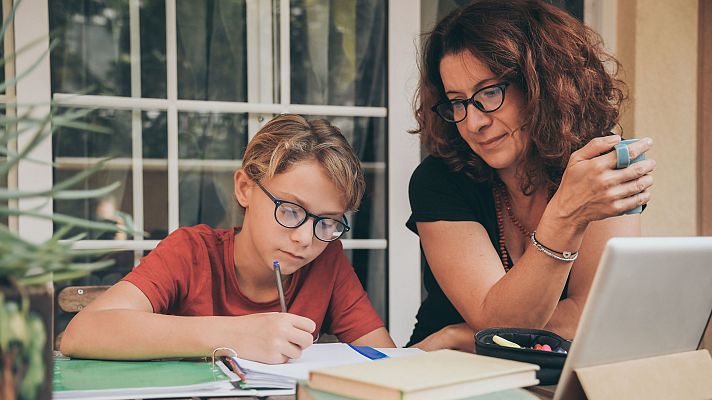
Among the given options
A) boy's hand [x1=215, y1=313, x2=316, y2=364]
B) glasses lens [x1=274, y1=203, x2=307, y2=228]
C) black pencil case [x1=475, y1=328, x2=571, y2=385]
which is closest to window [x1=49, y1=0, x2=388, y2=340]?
glasses lens [x1=274, y1=203, x2=307, y2=228]

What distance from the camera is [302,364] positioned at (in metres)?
1.15

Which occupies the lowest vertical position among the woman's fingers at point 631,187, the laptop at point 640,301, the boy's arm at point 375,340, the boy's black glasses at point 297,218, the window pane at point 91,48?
the boy's arm at point 375,340

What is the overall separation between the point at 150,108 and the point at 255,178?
82 cm

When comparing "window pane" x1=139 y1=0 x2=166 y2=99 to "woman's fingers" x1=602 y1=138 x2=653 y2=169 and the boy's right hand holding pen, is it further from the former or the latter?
"woman's fingers" x1=602 y1=138 x2=653 y2=169

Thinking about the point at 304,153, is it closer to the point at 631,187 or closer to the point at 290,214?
the point at 290,214

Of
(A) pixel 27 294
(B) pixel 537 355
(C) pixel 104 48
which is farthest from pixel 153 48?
(A) pixel 27 294

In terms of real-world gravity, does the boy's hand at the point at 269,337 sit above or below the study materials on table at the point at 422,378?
below

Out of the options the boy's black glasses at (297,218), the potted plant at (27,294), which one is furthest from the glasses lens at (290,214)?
the potted plant at (27,294)

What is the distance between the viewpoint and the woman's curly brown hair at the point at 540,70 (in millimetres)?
1557

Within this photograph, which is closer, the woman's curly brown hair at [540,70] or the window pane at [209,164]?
the woman's curly brown hair at [540,70]

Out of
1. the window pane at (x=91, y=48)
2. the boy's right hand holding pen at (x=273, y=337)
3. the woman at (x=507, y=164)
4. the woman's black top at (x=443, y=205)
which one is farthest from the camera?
the window pane at (x=91, y=48)

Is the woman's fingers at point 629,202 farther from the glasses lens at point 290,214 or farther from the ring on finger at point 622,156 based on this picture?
the glasses lens at point 290,214

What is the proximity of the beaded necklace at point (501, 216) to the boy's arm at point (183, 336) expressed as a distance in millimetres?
639

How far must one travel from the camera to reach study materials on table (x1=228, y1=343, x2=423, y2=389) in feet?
3.37
